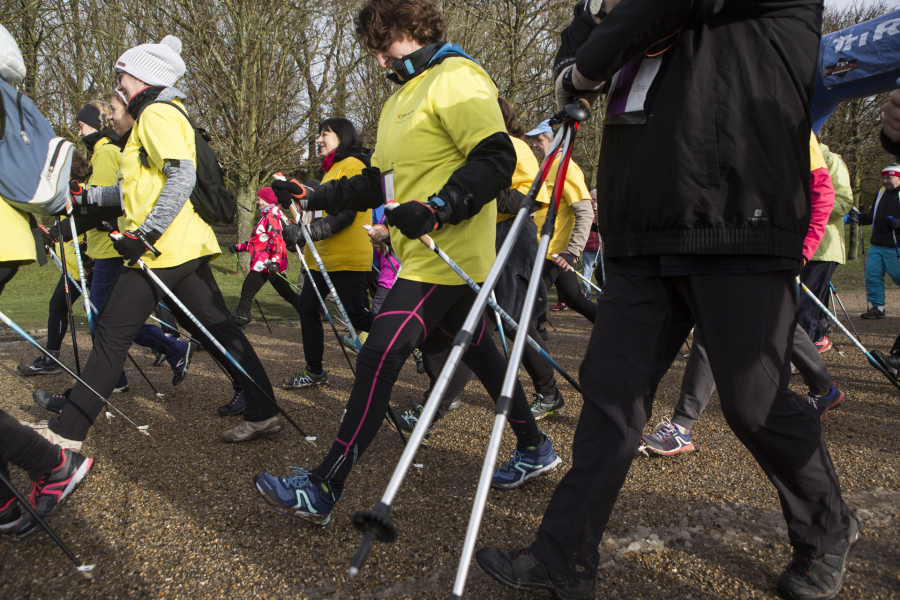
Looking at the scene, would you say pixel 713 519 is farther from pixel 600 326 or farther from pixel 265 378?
pixel 265 378

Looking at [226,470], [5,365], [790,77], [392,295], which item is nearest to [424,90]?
[392,295]

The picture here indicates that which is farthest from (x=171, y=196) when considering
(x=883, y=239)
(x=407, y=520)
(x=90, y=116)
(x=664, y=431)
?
(x=883, y=239)

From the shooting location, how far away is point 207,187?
3541mm

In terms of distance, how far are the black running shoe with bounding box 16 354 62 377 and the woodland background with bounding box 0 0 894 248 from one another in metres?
10.9

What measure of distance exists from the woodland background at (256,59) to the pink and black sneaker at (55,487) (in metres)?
13.3

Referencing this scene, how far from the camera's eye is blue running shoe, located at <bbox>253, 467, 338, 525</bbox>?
7.87ft

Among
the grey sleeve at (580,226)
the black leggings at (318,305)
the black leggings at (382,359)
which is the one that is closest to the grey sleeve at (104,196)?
the black leggings at (318,305)

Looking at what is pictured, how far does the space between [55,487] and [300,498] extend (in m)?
1.17

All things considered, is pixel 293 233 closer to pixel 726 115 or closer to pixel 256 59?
pixel 726 115

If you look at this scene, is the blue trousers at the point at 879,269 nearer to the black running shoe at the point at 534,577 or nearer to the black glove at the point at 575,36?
the black glove at the point at 575,36

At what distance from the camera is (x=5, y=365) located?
5773 mm

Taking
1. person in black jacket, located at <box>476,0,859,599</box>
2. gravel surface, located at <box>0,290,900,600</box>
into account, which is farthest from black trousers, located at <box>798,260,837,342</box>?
person in black jacket, located at <box>476,0,859,599</box>

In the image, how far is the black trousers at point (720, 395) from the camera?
1.82m

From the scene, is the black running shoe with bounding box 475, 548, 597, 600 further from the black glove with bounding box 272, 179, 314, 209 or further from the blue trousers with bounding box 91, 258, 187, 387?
the blue trousers with bounding box 91, 258, 187, 387
